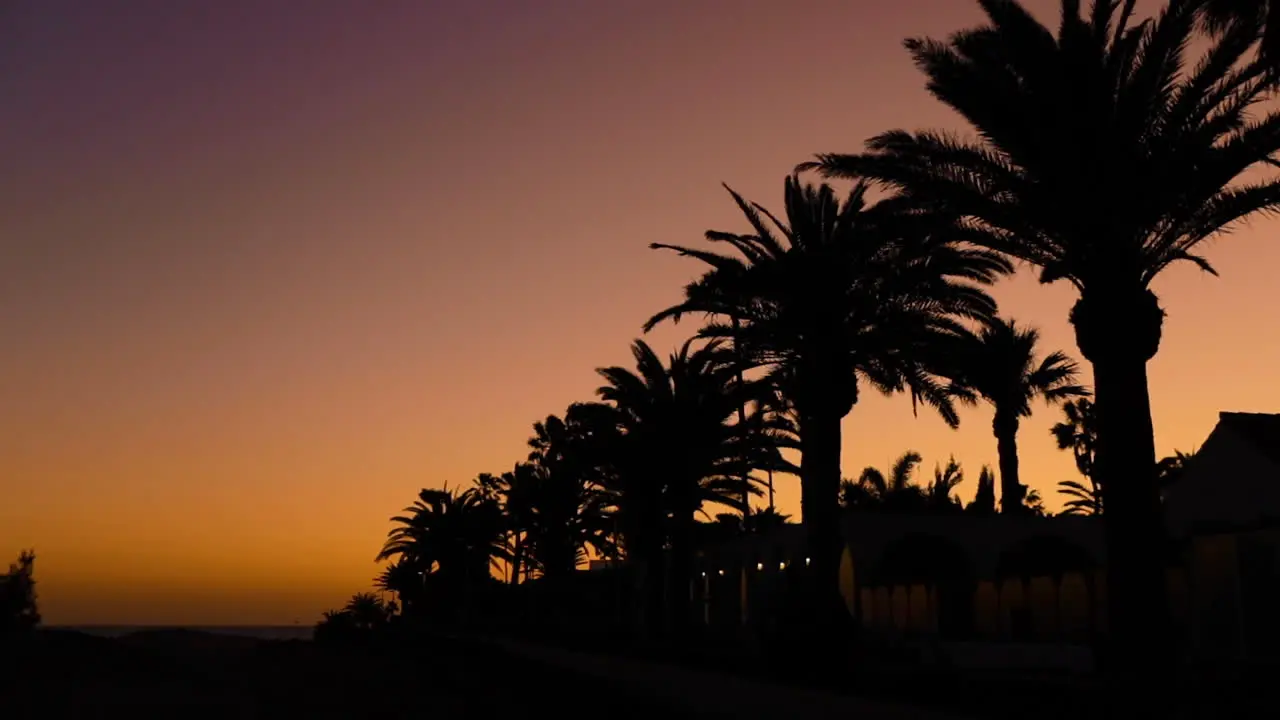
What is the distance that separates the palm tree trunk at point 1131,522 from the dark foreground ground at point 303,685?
612 centimetres

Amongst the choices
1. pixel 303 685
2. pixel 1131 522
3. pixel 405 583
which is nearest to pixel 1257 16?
pixel 1131 522

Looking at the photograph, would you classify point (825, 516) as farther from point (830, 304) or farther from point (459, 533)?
point (459, 533)

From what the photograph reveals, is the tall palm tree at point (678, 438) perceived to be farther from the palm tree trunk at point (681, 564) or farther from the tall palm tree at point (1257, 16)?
the tall palm tree at point (1257, 16)

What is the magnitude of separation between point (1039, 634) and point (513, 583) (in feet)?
150

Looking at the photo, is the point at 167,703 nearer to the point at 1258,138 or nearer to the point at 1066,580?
the point at 1258,138

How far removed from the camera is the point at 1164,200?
18.9m

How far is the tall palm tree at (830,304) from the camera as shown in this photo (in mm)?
27344

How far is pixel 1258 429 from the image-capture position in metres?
31.9

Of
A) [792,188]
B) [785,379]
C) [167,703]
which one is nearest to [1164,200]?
[792,188]

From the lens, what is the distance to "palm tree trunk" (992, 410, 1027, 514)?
45.0 meters

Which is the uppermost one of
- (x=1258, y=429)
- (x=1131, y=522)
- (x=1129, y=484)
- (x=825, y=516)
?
(x=1258, y=429)

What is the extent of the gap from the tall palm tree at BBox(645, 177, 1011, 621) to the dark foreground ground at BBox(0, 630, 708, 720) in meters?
7.02

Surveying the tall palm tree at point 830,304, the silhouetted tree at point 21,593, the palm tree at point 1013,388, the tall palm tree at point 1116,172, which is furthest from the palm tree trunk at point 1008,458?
the silhouetted tree at point 21,593

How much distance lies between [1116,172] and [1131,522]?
16.6 feet
